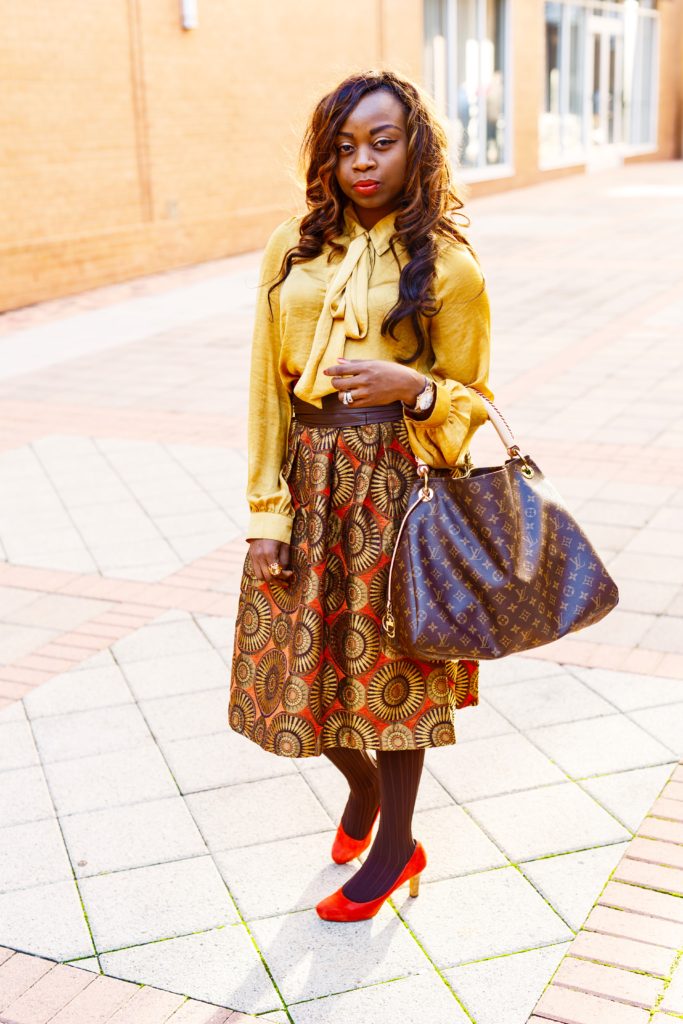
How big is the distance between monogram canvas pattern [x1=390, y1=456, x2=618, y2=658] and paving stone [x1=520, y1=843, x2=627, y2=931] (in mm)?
740

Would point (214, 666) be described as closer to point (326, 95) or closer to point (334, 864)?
point (334, 864)

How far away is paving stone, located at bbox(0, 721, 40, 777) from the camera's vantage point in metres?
3.64

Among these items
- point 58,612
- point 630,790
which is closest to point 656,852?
point 630,790

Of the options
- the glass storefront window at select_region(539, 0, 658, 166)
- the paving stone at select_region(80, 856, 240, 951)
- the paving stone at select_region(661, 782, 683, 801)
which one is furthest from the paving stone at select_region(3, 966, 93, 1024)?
the glass storefront window at select_region(539, 0, 658, 166)

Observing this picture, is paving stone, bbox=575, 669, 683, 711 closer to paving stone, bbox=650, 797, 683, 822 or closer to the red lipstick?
paving stone, bbox=650, 797, 683, 822

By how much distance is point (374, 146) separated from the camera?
8.16 feet

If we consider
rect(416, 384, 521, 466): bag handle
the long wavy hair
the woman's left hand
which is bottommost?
rect(416, 384, 521, 466): bag handle

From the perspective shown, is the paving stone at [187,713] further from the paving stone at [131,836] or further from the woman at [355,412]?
the woman at [355,412]

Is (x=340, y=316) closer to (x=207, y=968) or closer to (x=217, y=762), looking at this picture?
(x=207, y=968)

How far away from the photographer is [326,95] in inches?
100

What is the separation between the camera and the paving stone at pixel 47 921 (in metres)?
2.78

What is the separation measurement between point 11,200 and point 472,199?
11.3 meters

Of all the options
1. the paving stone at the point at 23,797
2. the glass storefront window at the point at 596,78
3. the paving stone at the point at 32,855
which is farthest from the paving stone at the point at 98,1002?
the glass storefront window at the point at 596,78

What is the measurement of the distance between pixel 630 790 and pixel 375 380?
156cm
